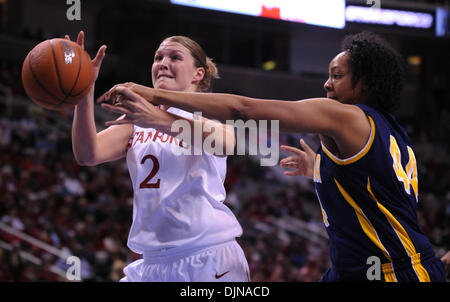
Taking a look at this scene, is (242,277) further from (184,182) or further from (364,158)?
(364,158)

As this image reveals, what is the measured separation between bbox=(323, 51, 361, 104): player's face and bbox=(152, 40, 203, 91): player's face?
0.78 m

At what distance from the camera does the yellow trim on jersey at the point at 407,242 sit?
210cm

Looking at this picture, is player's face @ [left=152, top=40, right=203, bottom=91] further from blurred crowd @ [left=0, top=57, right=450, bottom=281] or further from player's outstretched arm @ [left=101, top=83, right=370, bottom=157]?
blurred crowd @ [left=0, top=57, right=450, bottom=281]

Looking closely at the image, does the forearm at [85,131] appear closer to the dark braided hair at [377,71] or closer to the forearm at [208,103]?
the forearm at [208,103]

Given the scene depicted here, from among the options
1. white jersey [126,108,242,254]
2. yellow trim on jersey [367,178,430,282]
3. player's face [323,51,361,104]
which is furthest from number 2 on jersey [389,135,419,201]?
white jersey [126,108,242,254]

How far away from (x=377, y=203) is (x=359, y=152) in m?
0.23

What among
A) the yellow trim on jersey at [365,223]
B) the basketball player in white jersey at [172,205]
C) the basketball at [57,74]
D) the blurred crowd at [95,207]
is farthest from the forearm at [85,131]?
the blurred crowd at [95,207]

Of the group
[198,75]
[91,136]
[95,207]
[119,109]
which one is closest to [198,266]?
[91,136]

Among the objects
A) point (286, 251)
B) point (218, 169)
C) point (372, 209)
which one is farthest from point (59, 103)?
point (286, 251)

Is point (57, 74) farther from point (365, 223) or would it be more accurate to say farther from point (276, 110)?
point (365, 223)

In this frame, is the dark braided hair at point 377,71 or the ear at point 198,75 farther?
the ear at point 198,75

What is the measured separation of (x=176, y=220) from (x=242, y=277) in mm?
435

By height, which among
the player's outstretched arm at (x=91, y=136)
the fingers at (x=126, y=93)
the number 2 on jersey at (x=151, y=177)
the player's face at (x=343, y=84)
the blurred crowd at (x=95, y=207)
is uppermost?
the player's face at (x=343, y=84)

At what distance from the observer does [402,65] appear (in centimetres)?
236
